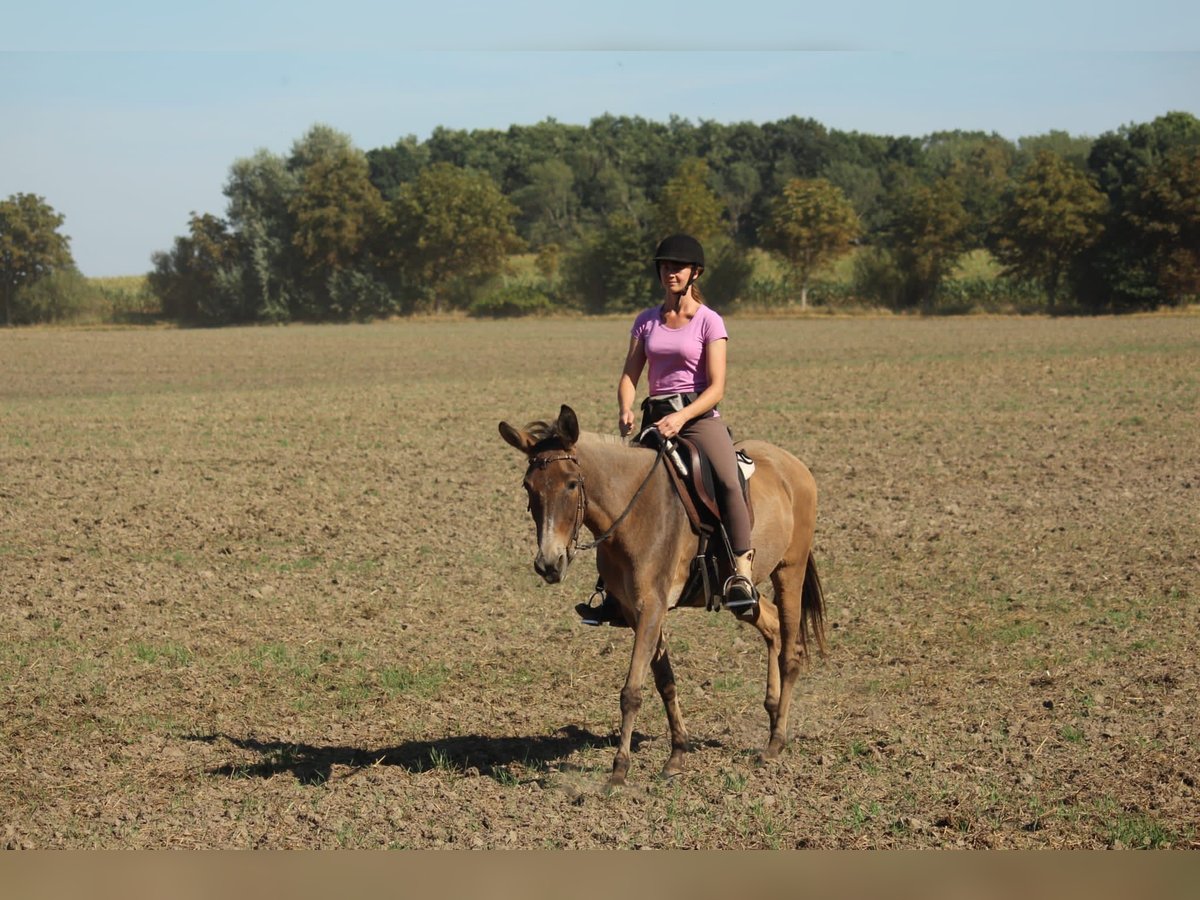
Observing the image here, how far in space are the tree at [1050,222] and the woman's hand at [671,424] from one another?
68037 millimetres

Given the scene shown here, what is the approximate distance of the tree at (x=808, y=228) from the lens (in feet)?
270

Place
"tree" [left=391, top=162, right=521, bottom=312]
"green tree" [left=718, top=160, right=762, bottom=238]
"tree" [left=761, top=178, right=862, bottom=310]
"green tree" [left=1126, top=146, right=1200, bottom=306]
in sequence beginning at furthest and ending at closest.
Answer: "green tree" [left=718, top=160, right=762, bottom=238] < "tree" [left=391, top=162, right=521, bottom=312] < "tree" [left=761, top=178, right=862, bottom=310] < "green tree" [left=1126, top=146, right=1200, bottom=306]

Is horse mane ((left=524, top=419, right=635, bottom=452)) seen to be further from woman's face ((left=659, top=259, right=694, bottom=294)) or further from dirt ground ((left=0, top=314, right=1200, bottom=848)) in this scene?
dirt ground ((left=0, top=314, right=1200, bottom=848))

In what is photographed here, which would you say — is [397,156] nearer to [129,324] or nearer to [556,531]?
[129,324]

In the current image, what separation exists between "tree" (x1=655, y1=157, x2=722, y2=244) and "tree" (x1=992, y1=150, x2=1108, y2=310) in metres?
19.0

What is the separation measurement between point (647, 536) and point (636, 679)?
749mm

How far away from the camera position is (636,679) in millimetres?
6602

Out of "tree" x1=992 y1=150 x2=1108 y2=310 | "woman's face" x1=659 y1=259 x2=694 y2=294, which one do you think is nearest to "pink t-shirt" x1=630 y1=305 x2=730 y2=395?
"woman's face" x1=659 y1=259 x2=694 y2=294

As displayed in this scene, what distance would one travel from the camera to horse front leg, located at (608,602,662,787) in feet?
21.5

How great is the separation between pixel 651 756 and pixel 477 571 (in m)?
5.17

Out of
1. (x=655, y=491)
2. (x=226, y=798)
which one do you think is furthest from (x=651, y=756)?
(x=226, y=798)

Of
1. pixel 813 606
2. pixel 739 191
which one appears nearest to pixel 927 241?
pixel 739 191

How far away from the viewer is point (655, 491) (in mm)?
6910

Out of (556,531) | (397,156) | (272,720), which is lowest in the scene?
(272,720)
